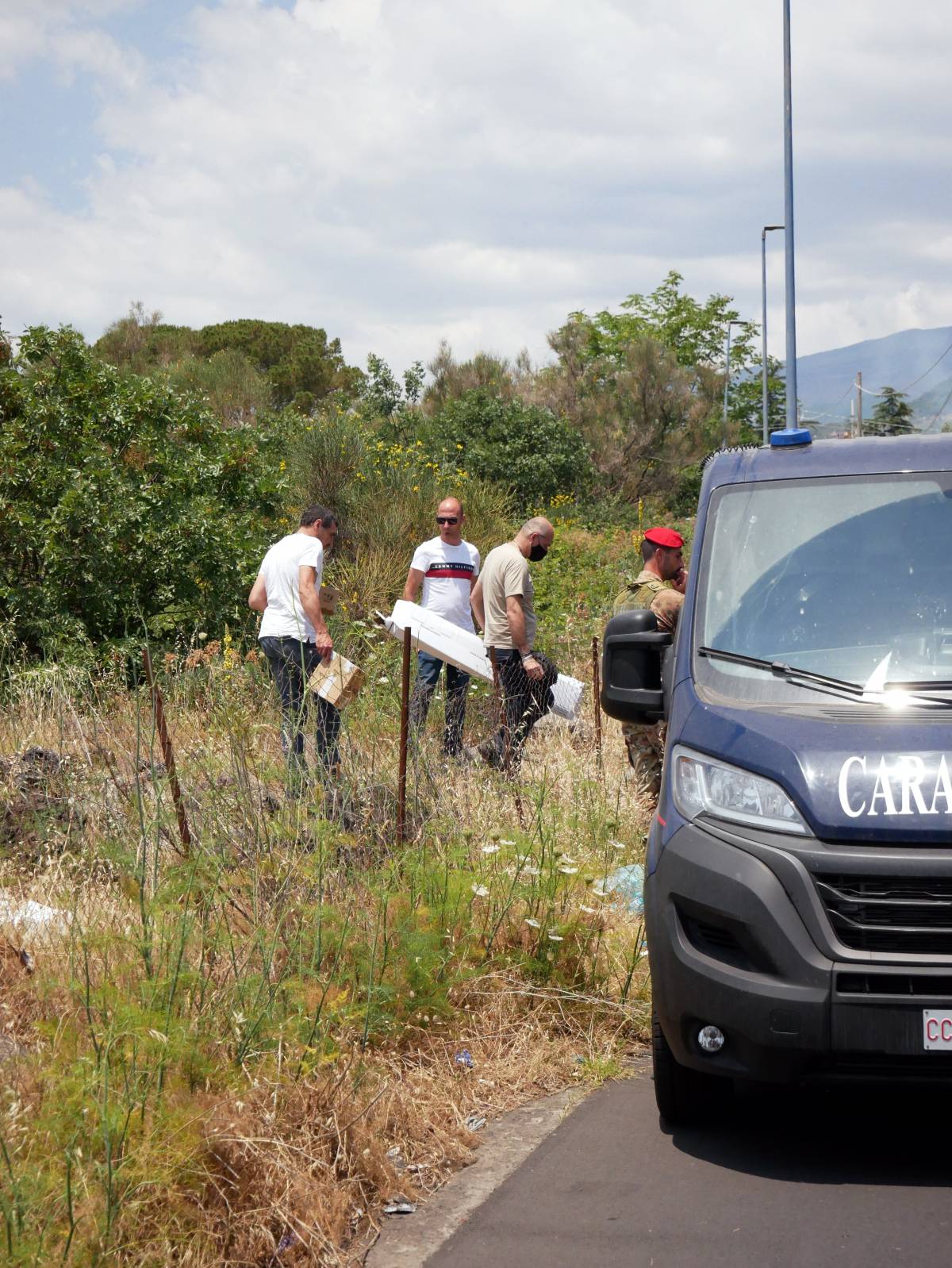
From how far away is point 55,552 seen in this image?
1253 cm

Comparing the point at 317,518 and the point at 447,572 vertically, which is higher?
the point at 317,518

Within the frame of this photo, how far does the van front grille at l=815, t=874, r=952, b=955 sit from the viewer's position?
12.9 ft

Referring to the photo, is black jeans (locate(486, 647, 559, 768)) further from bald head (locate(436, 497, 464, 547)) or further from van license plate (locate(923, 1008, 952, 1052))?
van license plate (locate(923, 1008, 952, 1052))

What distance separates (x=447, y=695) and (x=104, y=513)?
4574 millimetres

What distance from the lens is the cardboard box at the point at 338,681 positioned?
838 centimetres

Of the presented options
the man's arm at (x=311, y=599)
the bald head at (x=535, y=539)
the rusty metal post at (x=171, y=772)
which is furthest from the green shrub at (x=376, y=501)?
the rusty metal post at (x=171, y=772)

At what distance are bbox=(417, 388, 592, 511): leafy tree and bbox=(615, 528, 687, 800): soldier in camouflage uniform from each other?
2050cm

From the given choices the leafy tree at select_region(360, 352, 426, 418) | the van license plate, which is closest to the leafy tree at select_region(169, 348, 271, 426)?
the leafy tree at select_region(360, 352, 426, 418)

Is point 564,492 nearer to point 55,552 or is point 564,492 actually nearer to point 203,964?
point 55,552

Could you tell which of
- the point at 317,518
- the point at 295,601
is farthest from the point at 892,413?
the point at 295,601

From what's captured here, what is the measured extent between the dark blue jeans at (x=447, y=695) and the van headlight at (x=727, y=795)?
333 cm

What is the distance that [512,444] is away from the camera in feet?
99.0

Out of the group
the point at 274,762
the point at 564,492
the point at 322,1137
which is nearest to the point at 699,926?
the point at 322,1137

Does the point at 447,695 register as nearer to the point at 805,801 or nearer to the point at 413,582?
the point at 413,582
